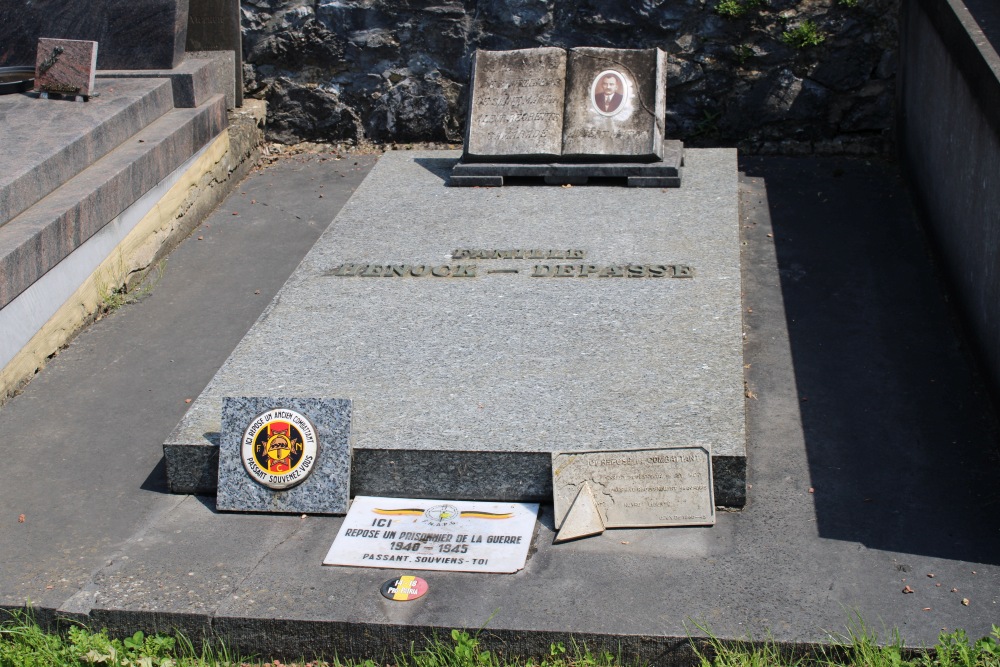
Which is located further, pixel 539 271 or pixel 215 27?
pixel 215 27

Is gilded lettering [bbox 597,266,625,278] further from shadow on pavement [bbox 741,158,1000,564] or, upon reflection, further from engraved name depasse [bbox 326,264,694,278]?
shadow on pavement [bbox 741,158,1000,564]

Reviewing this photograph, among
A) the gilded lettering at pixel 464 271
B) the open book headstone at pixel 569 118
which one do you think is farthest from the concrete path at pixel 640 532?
the open book headstone at pixel 569 118

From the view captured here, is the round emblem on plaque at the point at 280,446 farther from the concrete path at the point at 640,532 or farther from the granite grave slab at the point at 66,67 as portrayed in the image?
the granite grave slab at the point at 66,67

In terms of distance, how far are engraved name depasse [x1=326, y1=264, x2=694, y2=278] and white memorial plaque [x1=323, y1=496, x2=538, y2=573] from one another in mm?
1726

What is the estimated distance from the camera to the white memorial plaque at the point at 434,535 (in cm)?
374

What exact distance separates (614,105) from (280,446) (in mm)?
3699

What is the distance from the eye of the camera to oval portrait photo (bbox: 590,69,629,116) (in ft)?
22.7

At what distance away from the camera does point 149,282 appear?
248 inches

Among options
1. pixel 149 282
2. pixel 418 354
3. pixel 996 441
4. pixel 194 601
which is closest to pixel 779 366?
pixel 996 441

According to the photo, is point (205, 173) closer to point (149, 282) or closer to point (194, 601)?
point (149, 282)

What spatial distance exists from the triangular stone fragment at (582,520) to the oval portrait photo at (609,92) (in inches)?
142

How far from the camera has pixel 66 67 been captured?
269 inches

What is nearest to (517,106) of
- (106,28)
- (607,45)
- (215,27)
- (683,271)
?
(607,45)

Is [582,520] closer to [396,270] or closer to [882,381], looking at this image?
[882,381]
